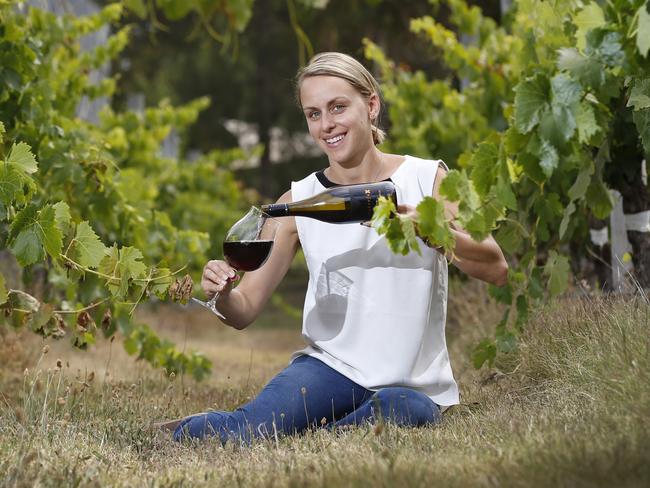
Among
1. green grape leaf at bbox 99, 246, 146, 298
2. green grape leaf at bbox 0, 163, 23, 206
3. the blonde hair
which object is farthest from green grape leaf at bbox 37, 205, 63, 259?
the blonde hair

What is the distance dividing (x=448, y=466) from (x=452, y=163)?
4.83 meters

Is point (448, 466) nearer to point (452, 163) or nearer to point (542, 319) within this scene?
point (542, 319)

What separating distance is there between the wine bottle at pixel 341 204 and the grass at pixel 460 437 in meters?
0.64

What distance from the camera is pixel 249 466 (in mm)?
2660

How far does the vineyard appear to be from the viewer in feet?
8.07

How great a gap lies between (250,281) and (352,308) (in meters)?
0.40

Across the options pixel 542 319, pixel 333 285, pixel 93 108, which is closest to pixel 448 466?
pixel 333 285

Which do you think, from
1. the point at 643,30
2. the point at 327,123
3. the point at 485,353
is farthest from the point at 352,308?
the point at 643,30

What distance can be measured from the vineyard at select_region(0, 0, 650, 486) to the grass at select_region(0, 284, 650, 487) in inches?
0.4

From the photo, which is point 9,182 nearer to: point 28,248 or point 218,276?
point 28,248

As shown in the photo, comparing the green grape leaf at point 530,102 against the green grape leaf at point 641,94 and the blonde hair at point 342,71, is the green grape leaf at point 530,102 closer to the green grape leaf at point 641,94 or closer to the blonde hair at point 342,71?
the green grape leaf at point 641,94

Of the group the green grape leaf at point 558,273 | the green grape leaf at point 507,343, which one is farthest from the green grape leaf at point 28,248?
the green grape leaf at point 558,273

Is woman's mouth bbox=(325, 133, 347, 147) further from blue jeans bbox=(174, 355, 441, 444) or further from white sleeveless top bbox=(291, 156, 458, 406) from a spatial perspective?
blue jeans bbox=(174, 355, 441, 444)

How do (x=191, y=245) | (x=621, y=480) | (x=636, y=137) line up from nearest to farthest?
(x=621, y=480)
(x=636, y=137)
(x=191, y=245)
